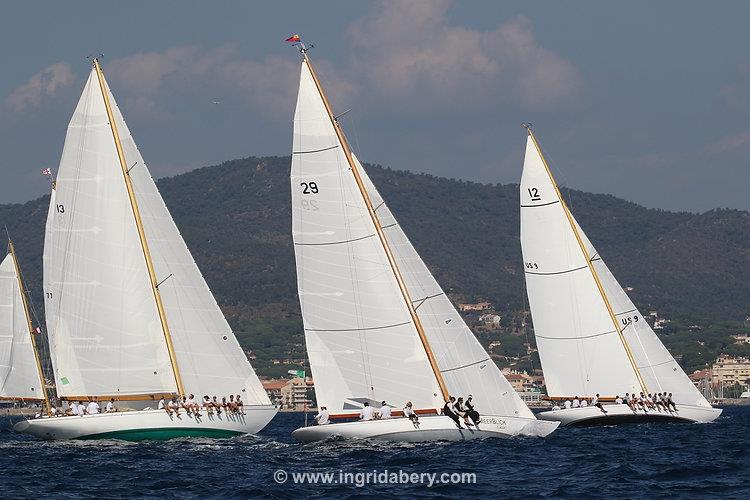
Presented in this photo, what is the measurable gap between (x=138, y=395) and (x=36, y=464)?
7.95 meters

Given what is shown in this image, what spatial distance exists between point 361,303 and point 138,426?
8.37 metres

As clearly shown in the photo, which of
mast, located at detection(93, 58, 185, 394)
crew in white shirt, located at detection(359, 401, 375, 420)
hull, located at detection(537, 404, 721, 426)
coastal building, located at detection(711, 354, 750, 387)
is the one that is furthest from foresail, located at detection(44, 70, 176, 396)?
coastal building, located at detection(711, 354, 750, 387)

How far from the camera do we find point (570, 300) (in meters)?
56.7

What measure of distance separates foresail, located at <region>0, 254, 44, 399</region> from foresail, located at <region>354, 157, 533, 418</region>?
22.4m

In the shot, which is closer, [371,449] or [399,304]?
[371,449]

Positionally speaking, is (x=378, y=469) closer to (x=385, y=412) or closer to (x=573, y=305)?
(x=385, y=412)

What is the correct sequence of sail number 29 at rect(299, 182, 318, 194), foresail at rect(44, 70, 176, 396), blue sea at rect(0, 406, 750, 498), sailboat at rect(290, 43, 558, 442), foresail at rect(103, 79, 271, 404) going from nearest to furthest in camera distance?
blue sea at rect(0, 406, 750, 498)
sailboat at rect(290, 43, 558, 442)
sail number 29 at rect(299, 182, 318, 194)
foresail at rect(44, 70, 176, 396)
foresail at rect(103, 79, 271, 404)

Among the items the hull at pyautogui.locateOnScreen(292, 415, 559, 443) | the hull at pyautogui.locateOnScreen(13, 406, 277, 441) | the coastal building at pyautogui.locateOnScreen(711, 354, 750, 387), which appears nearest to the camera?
the hull at pyautogui.locateOnScreen(292, 415, 559, 443)

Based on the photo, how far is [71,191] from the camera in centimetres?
4441

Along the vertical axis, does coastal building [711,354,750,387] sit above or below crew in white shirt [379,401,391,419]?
above

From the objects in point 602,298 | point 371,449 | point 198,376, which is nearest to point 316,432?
point 371,449

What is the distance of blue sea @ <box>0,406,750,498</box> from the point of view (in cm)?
2923

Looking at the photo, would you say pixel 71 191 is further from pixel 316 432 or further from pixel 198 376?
pixel 316 432

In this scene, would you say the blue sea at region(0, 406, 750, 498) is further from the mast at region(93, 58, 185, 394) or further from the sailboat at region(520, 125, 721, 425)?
the sailboat at region(520, 125, 721, 425)
